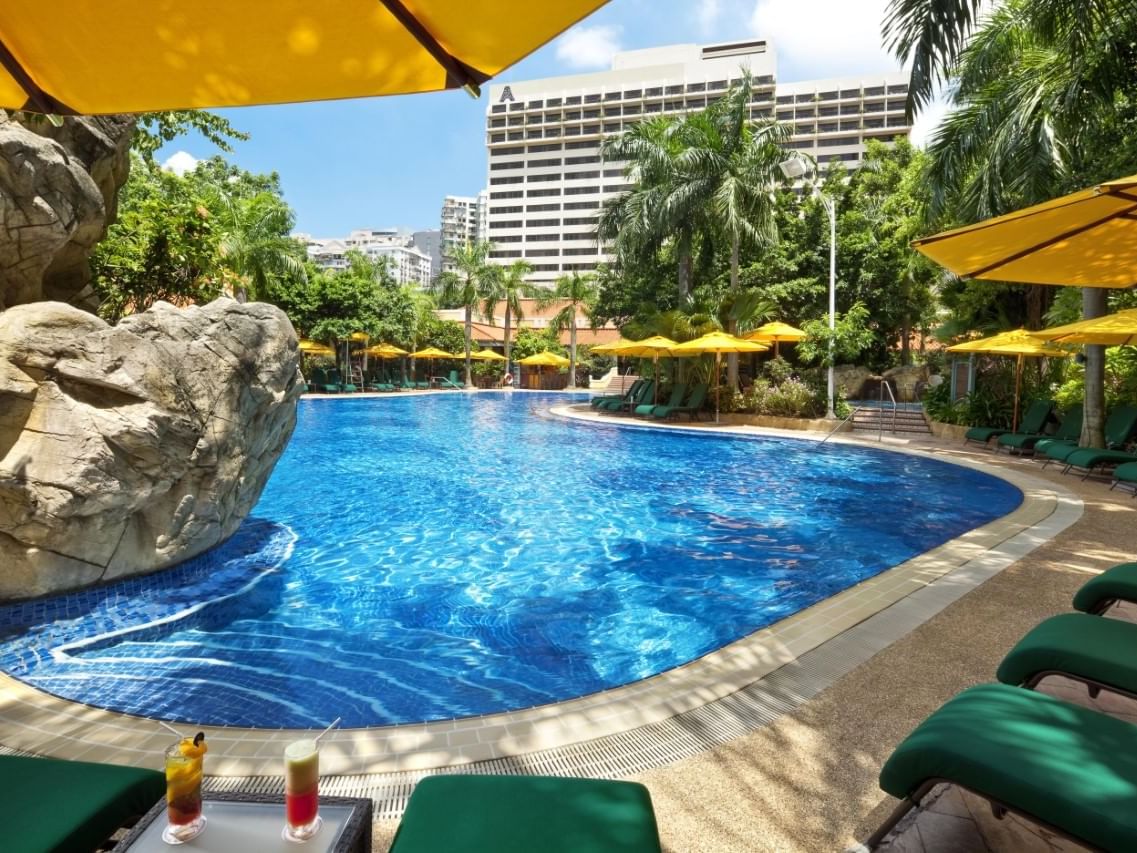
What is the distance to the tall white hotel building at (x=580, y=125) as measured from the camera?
84812mm

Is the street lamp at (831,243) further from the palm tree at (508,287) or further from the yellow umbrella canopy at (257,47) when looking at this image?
the palm tree at (508,287)

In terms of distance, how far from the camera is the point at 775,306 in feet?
71.3

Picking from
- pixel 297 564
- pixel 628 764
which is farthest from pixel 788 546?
pixel 297 564

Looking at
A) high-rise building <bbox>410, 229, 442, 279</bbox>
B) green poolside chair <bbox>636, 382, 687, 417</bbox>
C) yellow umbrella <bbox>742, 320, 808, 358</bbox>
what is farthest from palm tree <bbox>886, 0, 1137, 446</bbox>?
high-rise building <bbox>410, 229, 442, 279</bbox>

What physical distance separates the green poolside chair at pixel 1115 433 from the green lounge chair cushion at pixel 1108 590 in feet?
25.6

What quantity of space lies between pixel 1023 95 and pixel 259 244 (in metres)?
25.0

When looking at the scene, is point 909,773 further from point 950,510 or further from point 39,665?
point 950,510

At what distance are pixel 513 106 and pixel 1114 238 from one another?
338 feet

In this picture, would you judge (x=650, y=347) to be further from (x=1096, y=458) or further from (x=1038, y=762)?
(x=1038, y=762)

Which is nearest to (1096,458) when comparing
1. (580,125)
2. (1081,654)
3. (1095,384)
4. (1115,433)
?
(1115,433)

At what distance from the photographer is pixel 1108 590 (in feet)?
11.7

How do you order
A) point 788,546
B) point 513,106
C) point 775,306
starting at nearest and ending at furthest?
point 788,546
point 775,306
point 513,106

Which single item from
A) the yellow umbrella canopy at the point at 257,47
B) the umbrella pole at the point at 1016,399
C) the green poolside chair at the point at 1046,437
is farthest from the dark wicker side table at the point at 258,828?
the umbrella pole at the point at 1016,399

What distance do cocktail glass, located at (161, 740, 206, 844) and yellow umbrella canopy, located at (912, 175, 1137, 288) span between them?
4.28 m
